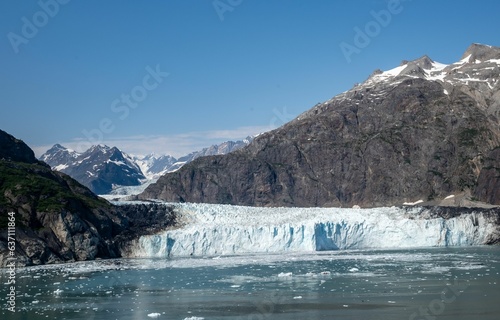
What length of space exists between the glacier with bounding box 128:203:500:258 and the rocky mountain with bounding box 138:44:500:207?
5853 centimetres

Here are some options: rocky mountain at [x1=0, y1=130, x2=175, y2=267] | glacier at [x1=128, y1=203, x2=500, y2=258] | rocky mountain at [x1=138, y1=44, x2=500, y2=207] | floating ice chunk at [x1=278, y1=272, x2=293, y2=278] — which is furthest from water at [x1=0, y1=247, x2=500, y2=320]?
rocky mountain at [x1=138, y1=44, x2=500, y2=207]

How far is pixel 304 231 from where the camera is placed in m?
76.1

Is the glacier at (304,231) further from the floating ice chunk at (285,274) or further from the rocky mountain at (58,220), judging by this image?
the floating ice chunk at (285,274)

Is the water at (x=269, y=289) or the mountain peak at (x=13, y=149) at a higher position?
the mountain peak at (x=13, y=149)

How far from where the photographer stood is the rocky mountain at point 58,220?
64375 mm

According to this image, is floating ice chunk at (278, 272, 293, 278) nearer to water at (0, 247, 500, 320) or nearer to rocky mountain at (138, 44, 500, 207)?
water at (0, 247, 500, 320)

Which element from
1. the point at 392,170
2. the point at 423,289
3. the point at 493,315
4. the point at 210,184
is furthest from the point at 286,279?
the point at 210,184

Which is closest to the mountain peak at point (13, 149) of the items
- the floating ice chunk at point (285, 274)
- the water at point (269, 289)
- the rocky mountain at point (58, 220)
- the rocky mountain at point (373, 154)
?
the rocky mountain at point (58, 220)

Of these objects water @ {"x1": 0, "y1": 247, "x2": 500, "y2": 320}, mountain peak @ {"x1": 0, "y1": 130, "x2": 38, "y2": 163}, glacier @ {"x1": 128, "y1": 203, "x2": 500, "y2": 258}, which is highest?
mountain peak @ {"x1": 0, "y1": 130, "x2": 38, "y2": 163}

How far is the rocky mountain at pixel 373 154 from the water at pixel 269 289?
9550 cm

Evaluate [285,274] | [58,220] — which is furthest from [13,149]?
[285,274]

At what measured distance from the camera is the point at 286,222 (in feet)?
258

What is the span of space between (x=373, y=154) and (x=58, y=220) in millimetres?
107491

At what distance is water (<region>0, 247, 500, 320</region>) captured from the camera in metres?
32.5
